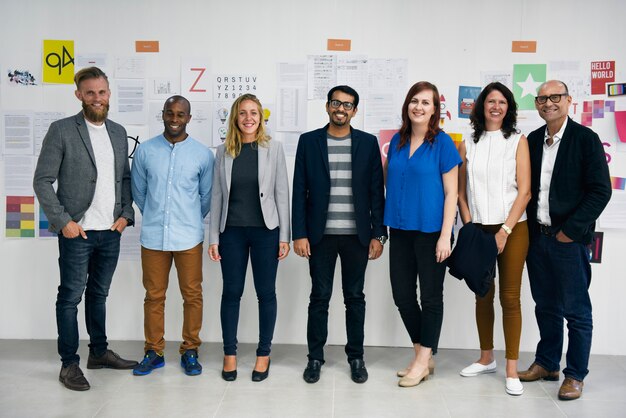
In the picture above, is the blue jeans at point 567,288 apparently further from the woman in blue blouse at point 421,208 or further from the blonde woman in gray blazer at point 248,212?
the blonde woman in gray blazer at point 248,212

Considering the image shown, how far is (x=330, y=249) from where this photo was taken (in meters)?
2.89

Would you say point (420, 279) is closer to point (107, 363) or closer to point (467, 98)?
point (467, 98)

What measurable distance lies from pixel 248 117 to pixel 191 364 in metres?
1.35

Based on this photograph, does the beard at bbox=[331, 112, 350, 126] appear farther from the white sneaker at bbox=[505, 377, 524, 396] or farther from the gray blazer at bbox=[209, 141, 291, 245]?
the white sneaker at bbox=[505, 377, 524, 396]

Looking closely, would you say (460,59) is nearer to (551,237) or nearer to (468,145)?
(468,145)

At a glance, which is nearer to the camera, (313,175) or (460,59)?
(313,175)

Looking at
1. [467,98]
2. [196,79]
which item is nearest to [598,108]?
[467,98]

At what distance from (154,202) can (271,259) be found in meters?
0.68

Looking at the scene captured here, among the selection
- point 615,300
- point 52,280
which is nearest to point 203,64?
point 52,280

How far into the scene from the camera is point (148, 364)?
3025 millimetres

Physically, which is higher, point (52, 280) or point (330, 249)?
point (330, 249)

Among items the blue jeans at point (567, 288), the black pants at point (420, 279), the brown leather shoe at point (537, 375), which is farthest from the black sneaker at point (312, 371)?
the blue jeans at point (567, 288)

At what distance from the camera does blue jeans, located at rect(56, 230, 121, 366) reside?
9.32 feet

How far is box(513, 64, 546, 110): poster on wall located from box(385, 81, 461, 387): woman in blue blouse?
3.07 ft
